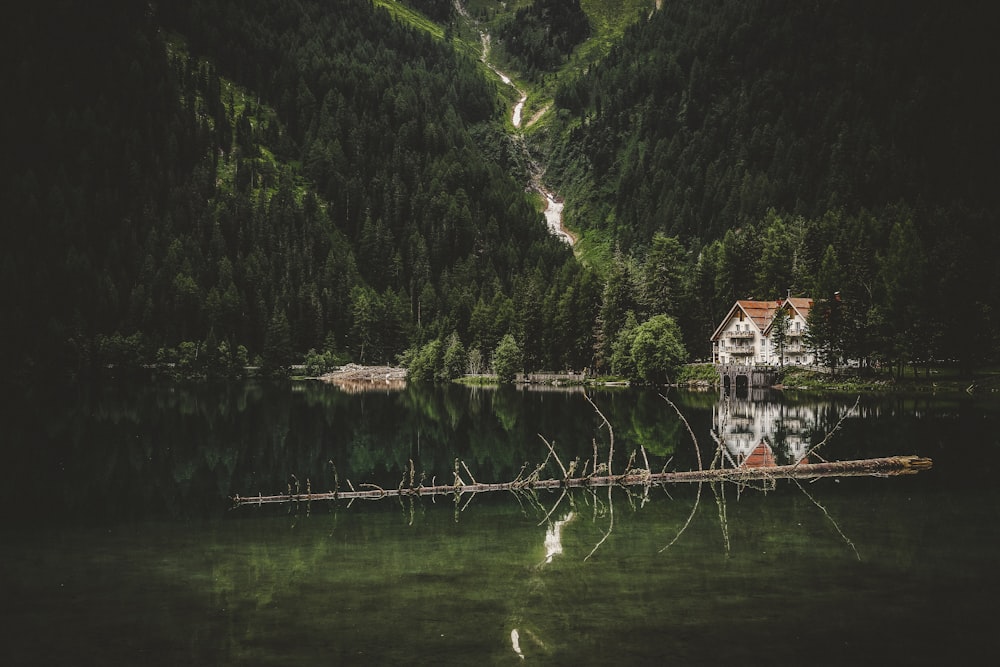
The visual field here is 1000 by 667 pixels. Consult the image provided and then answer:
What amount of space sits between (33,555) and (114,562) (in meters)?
2.94

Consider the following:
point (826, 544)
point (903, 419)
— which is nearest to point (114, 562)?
point (826, 544)

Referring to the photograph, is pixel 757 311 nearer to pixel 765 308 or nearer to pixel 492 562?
pixel 765 308

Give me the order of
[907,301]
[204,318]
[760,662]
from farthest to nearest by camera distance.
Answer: [204,318] → [907,301] → [760,662]

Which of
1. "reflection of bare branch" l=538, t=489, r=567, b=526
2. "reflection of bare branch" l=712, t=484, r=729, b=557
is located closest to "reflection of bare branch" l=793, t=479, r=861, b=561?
"reflection of bare branch" l=712, t=484, r=729, b=557

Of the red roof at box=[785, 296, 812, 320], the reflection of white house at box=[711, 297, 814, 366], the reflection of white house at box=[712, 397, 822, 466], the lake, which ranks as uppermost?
the red roof at box=[785, 296, 812, 320]

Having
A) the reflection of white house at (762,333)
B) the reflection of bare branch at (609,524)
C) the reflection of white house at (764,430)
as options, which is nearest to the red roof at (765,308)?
the reflection of white house at (762,333)

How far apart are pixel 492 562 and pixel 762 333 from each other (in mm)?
106757

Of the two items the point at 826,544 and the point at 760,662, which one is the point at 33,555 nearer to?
the point at 760,662

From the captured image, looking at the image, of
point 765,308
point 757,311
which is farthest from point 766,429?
point 765,308

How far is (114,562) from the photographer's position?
2461cm

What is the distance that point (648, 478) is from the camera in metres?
36.4

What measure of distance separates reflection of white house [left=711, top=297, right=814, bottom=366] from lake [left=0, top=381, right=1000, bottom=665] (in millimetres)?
72876

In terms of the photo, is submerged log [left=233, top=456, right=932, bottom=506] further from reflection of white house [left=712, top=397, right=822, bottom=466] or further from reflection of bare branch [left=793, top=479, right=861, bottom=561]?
reflection of bare branch [left=793, top=479, right=861, bottom=561]

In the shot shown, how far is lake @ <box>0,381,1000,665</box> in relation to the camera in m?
17.6
